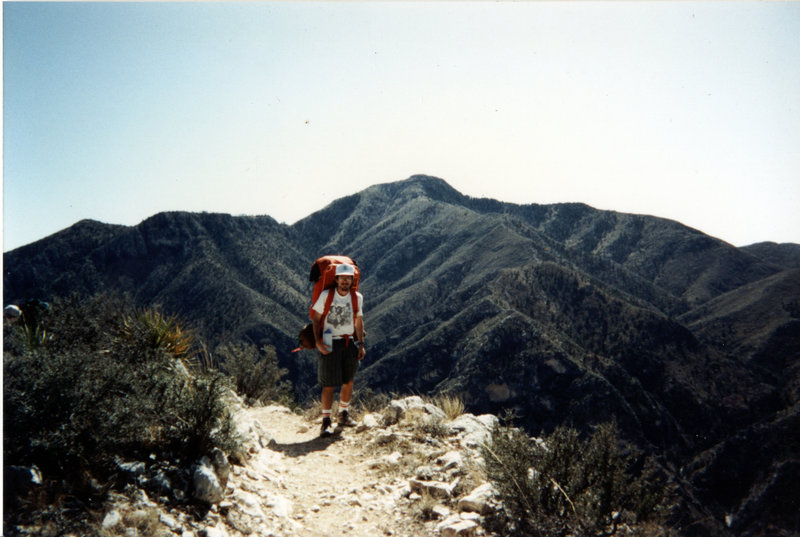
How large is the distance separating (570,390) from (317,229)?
365 feet

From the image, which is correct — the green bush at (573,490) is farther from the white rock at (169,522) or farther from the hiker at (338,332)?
the hiker at (338,332)

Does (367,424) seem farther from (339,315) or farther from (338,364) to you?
(339,315)

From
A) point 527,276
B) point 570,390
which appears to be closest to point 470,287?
point 527,276

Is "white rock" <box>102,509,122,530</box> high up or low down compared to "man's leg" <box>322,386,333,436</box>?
up

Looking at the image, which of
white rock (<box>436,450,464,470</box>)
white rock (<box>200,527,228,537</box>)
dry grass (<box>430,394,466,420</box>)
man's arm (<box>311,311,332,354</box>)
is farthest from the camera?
dry grass (<box>430,394,466,420</box>)

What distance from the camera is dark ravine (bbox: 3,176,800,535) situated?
200 feet

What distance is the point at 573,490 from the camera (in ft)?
11.2

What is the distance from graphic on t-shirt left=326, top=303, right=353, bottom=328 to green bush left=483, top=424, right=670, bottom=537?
2520 mm

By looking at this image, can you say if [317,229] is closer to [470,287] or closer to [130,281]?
[130,281]

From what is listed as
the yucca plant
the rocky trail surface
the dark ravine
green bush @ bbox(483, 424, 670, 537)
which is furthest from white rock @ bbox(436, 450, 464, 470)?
the dark ravine

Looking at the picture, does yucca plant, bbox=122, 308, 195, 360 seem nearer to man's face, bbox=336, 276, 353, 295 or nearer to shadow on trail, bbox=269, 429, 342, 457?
shadow on trail, bbox=269, 429, 342, 457

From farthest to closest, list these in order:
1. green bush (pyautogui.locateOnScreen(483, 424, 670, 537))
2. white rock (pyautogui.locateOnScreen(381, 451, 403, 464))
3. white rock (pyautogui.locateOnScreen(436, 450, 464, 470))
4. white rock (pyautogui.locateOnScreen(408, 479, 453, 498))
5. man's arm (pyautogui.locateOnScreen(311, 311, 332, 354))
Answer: man's arm (pyautogui.locateOnScreen(311, 311, 332, 354))
white rock (pyautogui.locateOnScreen(381, 451, 403, 464))
white rock (pyautogui.locateOnScreen(436, 450, 464, 470))
white rock (pyautogui.locateOnScreen(408, 479, 453, 498))
green bush (pyautogui.locateOnScreen(483, 424, 670, 537))

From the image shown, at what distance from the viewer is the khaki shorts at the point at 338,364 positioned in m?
5.69

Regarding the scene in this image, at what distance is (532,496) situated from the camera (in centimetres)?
341
